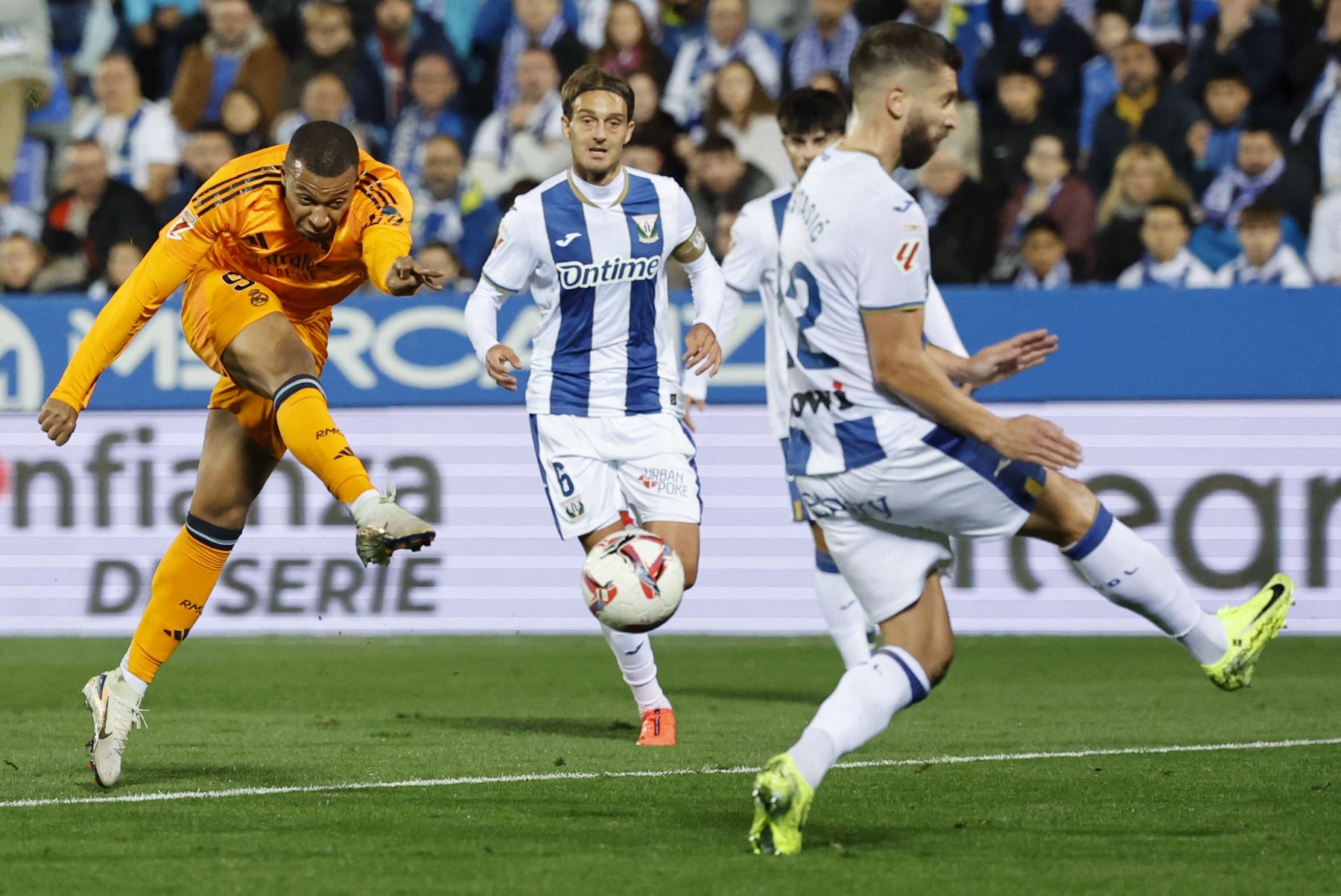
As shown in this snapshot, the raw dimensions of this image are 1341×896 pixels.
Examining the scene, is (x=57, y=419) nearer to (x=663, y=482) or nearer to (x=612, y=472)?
(x=612, y=472)

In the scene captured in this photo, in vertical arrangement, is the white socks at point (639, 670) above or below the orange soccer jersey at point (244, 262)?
below

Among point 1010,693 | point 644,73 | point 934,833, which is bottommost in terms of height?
point 1010,693

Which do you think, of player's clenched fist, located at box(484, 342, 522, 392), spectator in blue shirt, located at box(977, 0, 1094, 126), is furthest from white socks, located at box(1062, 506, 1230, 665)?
spectator in blue shirt, located at box(977, 0, 1094, 126)

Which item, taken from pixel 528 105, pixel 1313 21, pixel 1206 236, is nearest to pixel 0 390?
pixel 528 105

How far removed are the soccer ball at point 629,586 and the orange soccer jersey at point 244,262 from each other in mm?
1136

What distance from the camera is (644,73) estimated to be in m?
14.5

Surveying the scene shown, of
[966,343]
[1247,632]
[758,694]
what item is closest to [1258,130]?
[966,343]

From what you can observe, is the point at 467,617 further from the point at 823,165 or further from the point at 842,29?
the point at 823,165

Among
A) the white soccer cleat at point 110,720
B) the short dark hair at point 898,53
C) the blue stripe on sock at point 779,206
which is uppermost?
the short dark hair at point 898,53

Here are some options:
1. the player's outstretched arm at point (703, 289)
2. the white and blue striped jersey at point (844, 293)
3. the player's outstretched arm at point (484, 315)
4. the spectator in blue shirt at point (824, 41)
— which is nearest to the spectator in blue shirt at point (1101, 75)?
the spectator in blue shirt at point (824, 41)

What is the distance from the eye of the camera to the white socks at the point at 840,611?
8141mm

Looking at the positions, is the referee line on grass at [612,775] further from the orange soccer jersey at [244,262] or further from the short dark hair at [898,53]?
the short dark hair at [898,53]

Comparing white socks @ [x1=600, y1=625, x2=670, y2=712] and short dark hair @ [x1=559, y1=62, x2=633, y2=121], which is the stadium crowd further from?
white socks @ [x1=600, y1=625, x2=670, y2=712]

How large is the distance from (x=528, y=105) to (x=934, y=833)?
10043 mm
